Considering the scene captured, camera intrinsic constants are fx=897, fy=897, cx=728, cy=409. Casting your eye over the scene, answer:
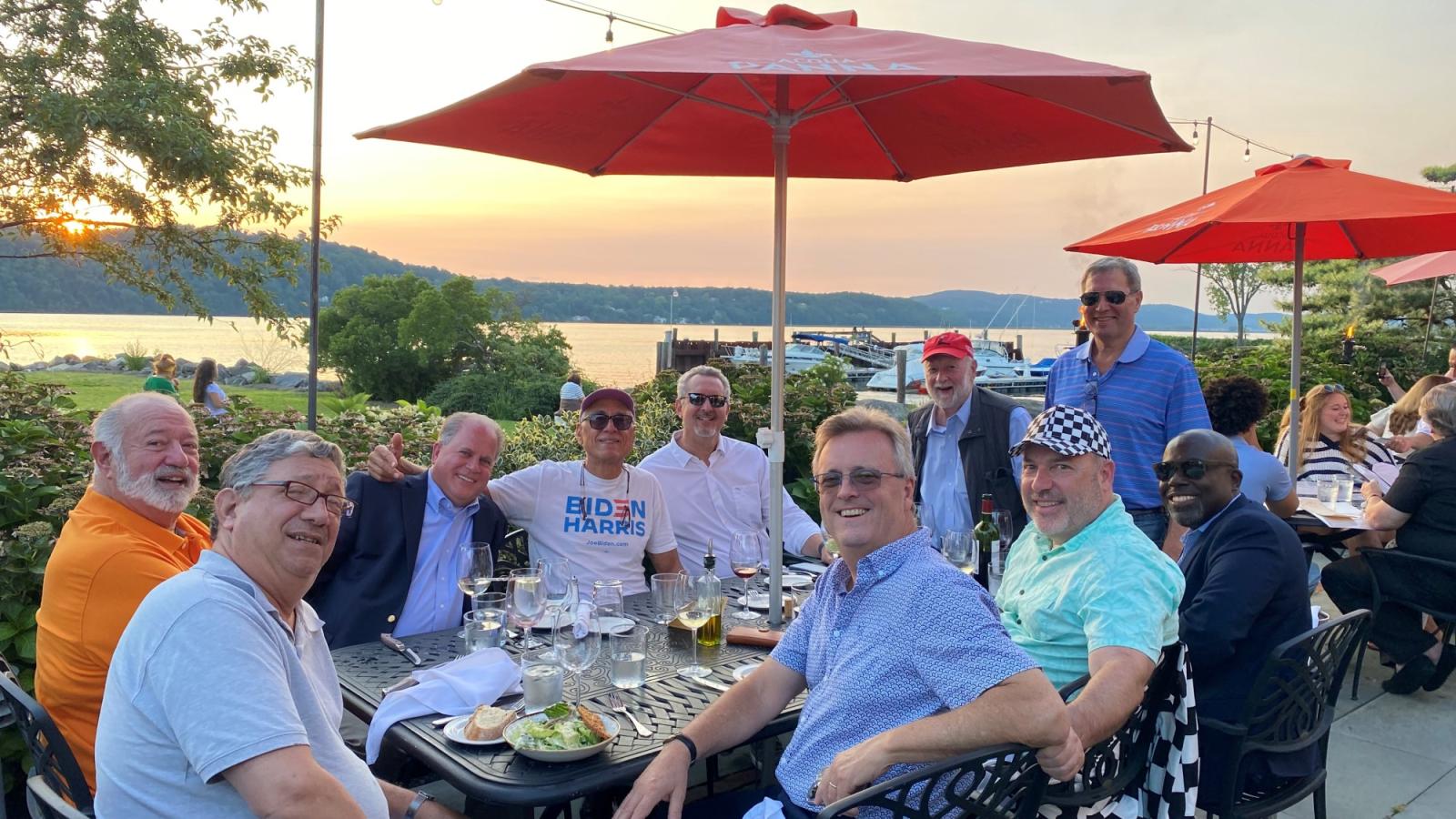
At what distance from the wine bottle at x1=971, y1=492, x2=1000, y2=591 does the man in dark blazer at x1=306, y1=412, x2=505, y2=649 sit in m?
2.12

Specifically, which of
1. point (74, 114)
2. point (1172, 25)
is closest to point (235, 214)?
point (74, 114)

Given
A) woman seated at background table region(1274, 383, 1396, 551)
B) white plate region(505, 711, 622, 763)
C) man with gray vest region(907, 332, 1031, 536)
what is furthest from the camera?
woman seated at background table region(1274, 383, 1396, 551)

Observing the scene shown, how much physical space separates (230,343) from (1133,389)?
103245mm

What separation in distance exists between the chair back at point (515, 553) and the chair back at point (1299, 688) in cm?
299

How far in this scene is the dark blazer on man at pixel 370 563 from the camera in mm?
3535

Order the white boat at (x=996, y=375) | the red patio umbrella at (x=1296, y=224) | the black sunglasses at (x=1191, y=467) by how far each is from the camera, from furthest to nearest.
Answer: the white boat at (x=996, y=375) → the red patio umbrella at (x=1296, y=224) → the black sunglasses at (x=1191, y=467)

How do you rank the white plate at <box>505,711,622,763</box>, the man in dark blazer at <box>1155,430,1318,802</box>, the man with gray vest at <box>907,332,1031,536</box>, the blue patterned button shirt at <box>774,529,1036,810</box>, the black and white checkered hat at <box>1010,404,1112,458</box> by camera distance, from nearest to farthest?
the blue patterned button shirt at <box>774,529,1036,810</box> → the white plate at <box>505,711,622,763</box> → the black and white checkered hat at <box>1010,404,1112,458</box> → the man in dark blazer at <box>1155,430,1318,802</box> → the man with gray vest at <box>907,332,1031,536</box>

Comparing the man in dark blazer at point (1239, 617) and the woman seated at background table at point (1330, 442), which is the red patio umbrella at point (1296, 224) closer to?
the woman seated at background table at point (1330, 442)

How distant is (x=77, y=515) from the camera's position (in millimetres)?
2598

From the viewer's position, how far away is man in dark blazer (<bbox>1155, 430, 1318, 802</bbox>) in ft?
9.11

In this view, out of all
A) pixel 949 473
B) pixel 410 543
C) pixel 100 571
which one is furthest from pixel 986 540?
pixel 100 571

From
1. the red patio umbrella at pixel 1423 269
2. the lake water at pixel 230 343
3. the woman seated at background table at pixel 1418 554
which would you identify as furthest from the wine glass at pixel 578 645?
the red patio umbrella at pixel 1423 269

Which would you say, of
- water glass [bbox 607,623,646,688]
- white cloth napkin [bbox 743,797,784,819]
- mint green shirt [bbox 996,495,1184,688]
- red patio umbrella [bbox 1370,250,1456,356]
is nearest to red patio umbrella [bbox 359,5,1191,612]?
water glass [bbox 607,623,646,688]

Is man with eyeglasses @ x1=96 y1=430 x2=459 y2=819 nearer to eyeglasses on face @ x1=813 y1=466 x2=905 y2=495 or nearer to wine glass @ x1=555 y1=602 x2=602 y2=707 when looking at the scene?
wine glass @ x1=555 y1=602 x2=602 y2=707
